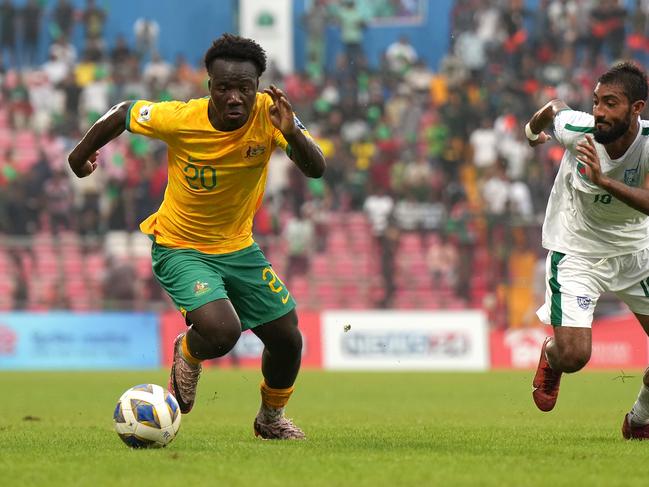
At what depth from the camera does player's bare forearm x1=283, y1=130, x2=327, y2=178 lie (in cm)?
739

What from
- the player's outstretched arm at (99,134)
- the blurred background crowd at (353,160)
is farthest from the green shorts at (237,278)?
the blurred background crowd at (353,160)

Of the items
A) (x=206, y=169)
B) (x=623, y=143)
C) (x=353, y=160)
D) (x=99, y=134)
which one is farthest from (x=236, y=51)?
(x=353, y=160)

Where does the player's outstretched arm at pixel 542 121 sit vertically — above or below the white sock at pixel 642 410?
above

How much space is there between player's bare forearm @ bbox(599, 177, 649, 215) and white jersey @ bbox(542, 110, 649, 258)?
0.44 m

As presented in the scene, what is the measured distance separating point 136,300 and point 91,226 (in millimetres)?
2268

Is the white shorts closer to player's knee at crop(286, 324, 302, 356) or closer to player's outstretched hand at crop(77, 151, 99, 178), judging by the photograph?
player's knee at crop(286, 324, 302, 356)

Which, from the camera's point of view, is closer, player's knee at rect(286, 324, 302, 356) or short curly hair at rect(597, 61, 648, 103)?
short curly hair at rect(597, 61, 648, 103)

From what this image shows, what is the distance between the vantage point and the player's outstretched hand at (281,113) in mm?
7250

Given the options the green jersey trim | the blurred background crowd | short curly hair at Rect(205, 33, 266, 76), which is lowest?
the blurred background crowd

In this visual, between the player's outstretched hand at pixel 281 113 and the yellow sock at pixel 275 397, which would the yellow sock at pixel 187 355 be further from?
the player's outstretched hand at pixel 281 113

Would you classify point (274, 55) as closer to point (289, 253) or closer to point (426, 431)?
point (289, 253)

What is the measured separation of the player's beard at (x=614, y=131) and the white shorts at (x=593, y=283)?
94 centimetres

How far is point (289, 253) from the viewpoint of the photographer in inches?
835

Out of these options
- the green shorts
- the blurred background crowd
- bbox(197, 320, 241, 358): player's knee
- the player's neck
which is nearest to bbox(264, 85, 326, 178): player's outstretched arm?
the green shorts
